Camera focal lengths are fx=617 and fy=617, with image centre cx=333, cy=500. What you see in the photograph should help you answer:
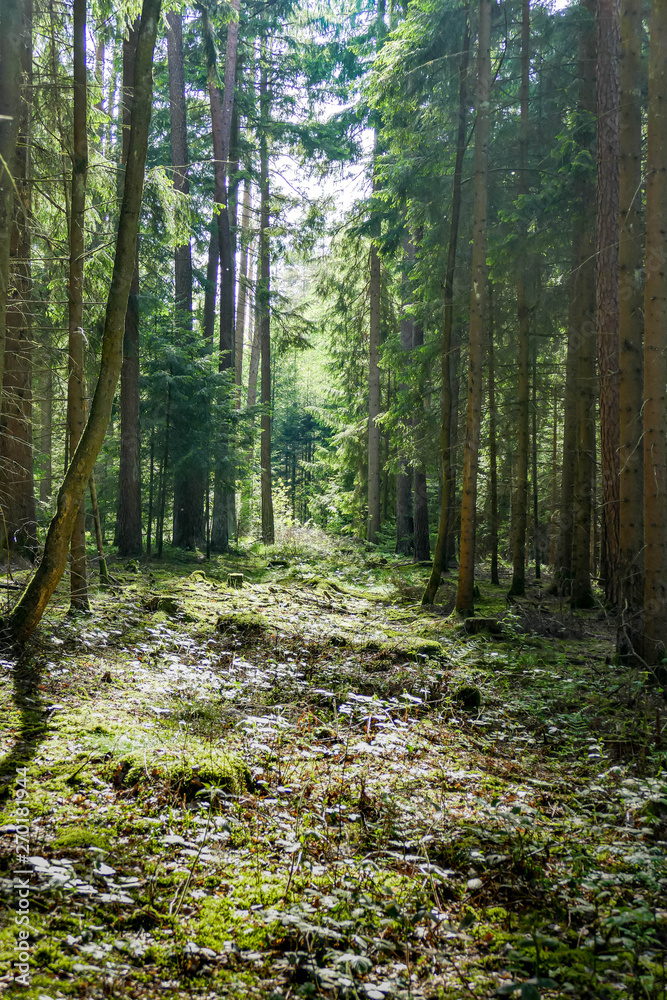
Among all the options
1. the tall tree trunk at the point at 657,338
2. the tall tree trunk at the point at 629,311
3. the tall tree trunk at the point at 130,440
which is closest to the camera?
the tall tree trunk at the point at 657,338

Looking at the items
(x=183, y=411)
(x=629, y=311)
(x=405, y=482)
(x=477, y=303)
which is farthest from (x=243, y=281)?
(x=629, y=311)

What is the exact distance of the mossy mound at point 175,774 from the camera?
347 cm

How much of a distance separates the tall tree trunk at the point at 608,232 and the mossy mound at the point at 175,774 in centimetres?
615

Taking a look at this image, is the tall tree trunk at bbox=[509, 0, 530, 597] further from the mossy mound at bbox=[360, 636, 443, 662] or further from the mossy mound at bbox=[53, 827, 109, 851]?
the mossy mound at bbox=[53, 827, 109, 851]

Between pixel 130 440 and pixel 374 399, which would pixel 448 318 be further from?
pixel 374 399

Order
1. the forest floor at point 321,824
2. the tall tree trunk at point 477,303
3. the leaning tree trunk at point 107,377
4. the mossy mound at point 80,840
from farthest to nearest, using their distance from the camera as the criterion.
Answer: the tall tree trunk at point 477,303
the leaning tree trunk at point 107,377
the mossy mound at point 80,840
the forest floor at point 321,824

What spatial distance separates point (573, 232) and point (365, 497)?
11.2 metres

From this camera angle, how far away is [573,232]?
36.4 feet

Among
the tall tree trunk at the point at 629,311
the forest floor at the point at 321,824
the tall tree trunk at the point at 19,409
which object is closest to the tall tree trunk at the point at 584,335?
the tall tree trunk at the point at 629,311

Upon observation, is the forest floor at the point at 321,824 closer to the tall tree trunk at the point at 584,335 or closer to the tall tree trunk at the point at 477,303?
the tall tree trunk at the point at 477,303

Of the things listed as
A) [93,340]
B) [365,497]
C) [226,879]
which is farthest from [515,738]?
[365,497]

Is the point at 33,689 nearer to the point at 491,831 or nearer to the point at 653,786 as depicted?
the point at 491,831

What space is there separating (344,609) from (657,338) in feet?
19.1

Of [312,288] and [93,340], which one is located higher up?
[312,288]
